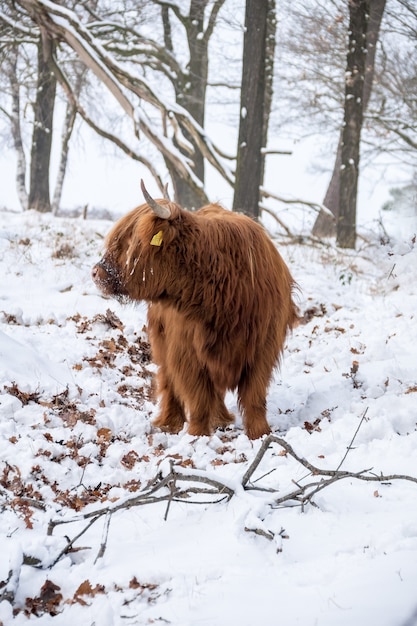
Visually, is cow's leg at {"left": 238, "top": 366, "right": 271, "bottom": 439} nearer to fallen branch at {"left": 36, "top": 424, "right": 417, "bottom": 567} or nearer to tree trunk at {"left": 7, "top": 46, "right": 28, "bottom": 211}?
fallen branch at {"left": 36, "top": 424, "right": 417, "bottom": 567}

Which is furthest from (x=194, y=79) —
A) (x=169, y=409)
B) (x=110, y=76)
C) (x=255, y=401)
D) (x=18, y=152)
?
(x=255, y=401)

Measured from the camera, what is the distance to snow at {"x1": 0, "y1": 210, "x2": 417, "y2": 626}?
6.42ft

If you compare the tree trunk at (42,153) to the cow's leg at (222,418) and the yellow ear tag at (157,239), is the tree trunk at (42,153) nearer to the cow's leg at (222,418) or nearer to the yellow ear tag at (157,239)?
the cow's leg at (222,418)

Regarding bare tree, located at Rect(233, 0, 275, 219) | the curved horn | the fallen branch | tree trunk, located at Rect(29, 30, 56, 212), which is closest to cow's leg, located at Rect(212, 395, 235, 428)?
the curved horn

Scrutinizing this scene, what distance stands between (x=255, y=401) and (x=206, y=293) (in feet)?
2.65

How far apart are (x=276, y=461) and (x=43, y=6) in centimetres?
774

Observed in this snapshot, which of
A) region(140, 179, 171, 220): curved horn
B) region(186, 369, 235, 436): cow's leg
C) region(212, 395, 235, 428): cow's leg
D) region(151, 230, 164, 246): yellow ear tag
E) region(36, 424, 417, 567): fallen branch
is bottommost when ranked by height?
region(212, 395, 235, 428): cow's leg

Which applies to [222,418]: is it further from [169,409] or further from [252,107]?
[252,107]

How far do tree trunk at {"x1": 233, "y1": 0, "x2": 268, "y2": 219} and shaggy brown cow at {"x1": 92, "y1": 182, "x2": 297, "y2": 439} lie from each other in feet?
18.1

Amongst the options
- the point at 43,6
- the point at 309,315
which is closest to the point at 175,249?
the point at 309,315

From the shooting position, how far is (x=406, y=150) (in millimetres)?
19219

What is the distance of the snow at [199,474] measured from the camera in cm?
196

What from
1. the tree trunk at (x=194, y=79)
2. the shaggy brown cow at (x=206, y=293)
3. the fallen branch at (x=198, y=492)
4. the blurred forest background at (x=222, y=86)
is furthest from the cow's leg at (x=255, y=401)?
the tree trunk at (x=194, y=79)

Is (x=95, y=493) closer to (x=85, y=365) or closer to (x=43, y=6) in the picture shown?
(x=85, y=365)
